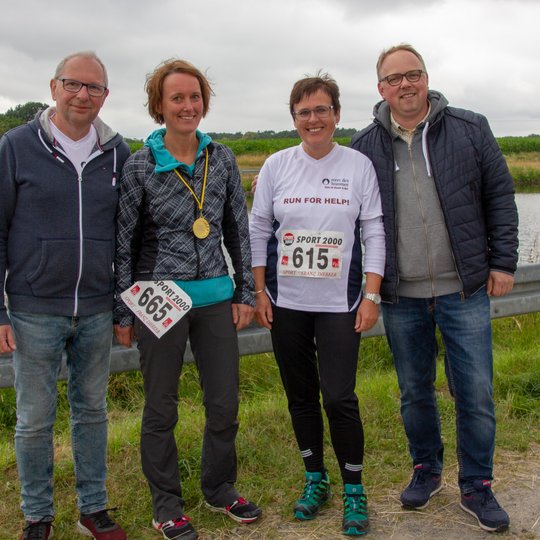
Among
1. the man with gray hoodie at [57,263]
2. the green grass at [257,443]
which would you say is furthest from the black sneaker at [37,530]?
the green grass at [257,443]

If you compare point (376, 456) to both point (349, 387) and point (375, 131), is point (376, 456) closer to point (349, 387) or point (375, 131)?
point (349, 387)

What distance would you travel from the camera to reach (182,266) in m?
3.34

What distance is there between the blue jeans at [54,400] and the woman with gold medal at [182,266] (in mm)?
185

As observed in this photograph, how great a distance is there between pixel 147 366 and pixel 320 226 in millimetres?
1037

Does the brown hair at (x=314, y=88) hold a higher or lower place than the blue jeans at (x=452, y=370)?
higher

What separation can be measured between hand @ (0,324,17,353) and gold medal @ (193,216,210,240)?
0.91 meters

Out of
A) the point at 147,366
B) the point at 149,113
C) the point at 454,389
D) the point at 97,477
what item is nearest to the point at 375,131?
the point at 149,113

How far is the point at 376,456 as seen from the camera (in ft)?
13.6

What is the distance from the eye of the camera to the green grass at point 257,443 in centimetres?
359

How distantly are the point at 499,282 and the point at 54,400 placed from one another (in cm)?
214

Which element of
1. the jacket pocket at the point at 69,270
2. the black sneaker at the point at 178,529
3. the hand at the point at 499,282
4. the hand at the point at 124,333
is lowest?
the black sneaker at the point at 178,529

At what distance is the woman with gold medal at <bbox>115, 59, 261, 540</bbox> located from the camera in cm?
334

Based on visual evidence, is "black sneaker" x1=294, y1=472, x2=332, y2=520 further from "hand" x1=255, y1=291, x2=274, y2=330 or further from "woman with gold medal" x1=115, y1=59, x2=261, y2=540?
"hand" x1=255, y1=291, x2=274, y2=330

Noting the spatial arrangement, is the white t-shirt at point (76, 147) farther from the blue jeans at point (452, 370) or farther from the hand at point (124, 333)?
the blue jeans at point (452, 370)
